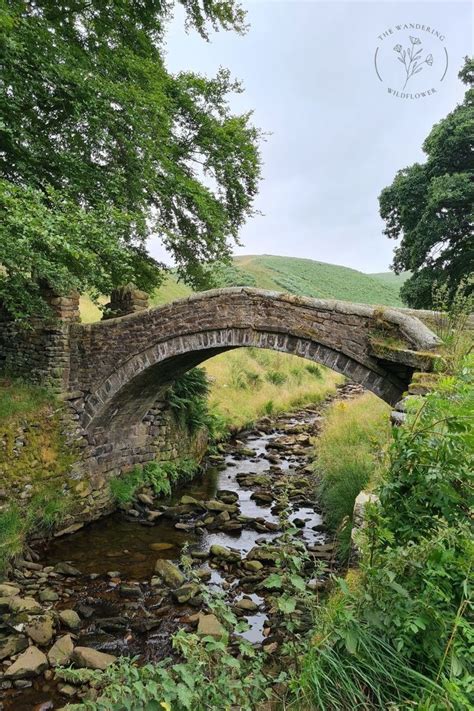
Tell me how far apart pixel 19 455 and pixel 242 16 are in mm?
10773

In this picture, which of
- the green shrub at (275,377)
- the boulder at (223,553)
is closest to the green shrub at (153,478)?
the boulder at (223,553)

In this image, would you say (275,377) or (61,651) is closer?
(61,651)

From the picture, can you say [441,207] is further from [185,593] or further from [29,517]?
[29,517]

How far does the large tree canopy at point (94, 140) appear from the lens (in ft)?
20.3

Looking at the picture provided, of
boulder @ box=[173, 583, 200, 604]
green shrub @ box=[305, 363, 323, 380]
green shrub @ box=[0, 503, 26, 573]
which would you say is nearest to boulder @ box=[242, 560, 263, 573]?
boulder @ box=[173, 583, 200, 604]

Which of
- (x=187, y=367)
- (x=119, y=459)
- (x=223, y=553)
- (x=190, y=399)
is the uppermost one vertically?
(x=187, y=367)

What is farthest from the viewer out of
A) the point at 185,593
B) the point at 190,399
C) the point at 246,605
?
the point at 190,399

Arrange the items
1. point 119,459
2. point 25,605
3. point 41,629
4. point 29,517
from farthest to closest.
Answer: point 119,459 → point 29,517 → point 25,605 → point 41,629

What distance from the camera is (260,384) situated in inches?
762

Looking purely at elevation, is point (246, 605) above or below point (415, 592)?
below

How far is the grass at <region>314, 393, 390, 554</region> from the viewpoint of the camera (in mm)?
7645

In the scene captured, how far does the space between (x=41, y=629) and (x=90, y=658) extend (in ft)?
2.89

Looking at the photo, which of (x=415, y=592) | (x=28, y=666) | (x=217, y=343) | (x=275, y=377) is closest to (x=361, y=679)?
(x=415, y=592)

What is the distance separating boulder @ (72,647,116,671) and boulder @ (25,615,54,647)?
1.59ft
